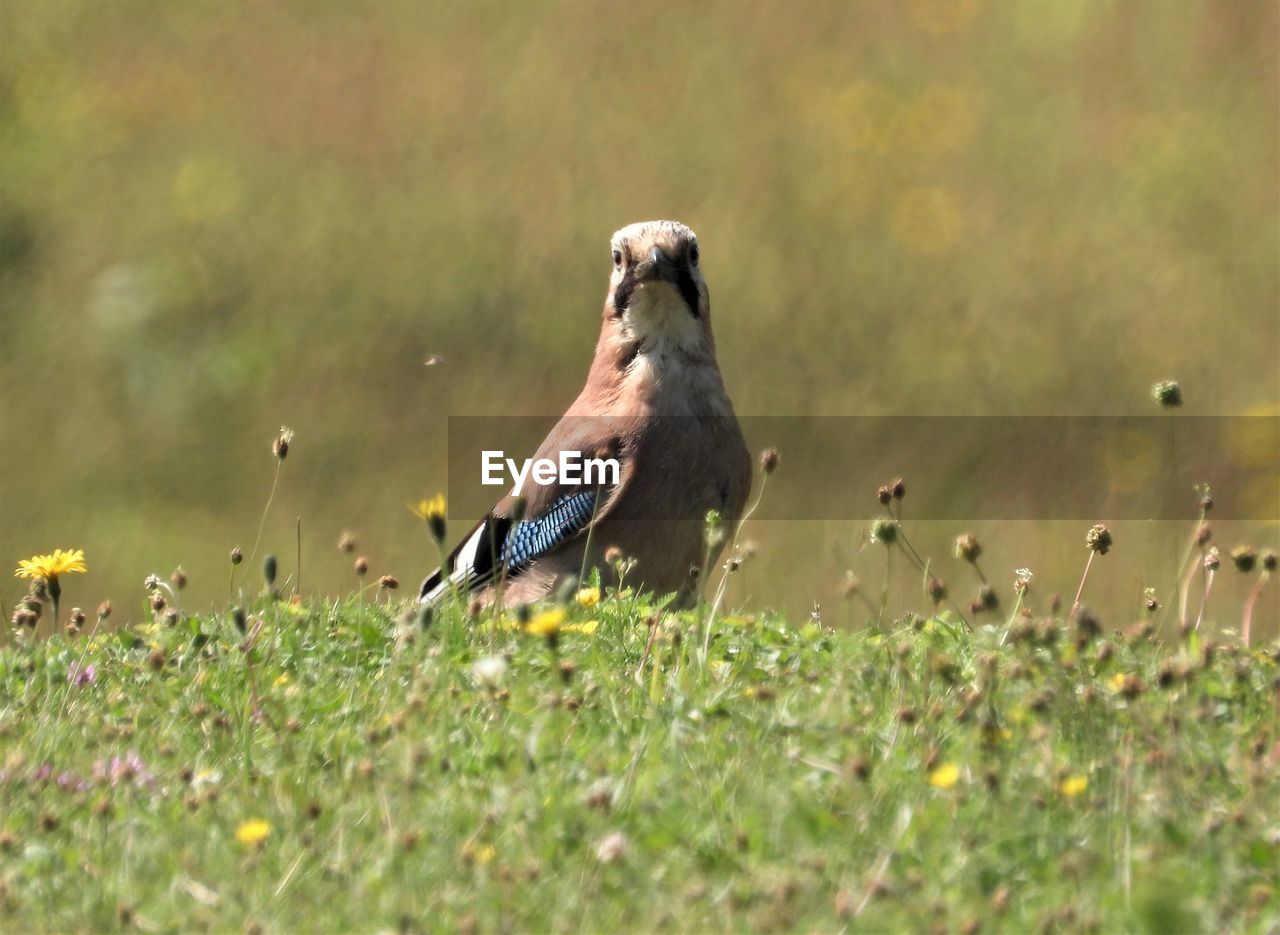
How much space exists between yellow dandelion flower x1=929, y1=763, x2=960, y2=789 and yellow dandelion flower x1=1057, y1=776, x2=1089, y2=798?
0.64 feet

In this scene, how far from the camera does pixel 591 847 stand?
3801 millimetres

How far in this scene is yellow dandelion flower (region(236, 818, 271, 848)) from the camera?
3.87 m

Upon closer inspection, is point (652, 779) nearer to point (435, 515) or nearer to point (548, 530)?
point (435, 515)

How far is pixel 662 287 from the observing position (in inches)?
283

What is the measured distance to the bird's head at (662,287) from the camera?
717 cm

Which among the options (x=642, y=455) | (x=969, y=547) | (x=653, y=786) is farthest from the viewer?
(x=642, y=455)

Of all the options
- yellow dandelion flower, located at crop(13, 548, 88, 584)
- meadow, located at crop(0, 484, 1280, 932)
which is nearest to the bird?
meadow, located at crop(0, 484, 1280, 932)

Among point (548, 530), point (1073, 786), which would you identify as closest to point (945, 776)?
point (1073, 786)

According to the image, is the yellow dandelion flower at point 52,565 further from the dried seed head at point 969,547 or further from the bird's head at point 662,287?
the dried seed head at point 969,547

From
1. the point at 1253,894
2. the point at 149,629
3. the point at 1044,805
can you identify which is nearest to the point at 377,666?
the point at 149,629

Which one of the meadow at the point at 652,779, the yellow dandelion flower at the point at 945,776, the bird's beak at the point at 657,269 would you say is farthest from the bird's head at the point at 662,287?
the yellow dandelion flower at the point at 945,776

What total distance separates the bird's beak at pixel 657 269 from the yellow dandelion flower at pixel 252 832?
3.42 m

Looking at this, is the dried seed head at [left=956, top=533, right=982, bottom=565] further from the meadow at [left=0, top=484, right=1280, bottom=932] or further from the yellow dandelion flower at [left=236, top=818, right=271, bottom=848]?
the yellow dandelion flower at [left=236, top=818, right=271, bottom=848]

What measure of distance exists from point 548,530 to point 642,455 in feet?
1.37
